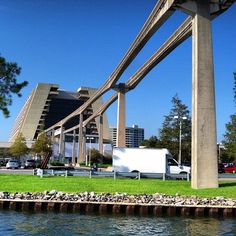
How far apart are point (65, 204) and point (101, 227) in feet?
18.5

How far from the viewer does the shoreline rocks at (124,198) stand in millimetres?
24266

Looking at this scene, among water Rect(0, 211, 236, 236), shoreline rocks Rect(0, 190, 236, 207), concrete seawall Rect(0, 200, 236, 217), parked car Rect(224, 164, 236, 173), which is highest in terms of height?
parked car Rect(224, 164, 236, 173)

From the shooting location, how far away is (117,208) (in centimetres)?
2353

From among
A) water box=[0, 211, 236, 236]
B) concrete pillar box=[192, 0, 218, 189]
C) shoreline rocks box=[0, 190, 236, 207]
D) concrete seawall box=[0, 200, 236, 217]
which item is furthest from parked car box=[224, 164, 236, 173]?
water box=[0, 211, 236, 236]

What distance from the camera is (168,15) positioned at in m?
36.5

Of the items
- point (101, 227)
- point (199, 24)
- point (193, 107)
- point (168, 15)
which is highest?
point (168, 15)

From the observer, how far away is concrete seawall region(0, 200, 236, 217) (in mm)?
23078

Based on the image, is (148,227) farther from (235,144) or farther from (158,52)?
(235,144)

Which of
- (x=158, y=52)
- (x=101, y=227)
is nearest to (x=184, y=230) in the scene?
(x=101, y=227)

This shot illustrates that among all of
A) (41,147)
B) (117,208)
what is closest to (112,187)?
(117,208)

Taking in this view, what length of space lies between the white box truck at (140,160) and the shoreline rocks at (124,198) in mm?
16684

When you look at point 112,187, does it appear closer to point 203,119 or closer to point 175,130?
point 203,119

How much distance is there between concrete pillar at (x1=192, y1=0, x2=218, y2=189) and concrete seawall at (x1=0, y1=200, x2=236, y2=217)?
6.97 meters

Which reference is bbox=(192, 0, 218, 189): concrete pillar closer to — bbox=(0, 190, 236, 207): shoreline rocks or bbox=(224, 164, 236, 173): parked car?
bbox=(0, 190, 236, 207): shoreline rocks
